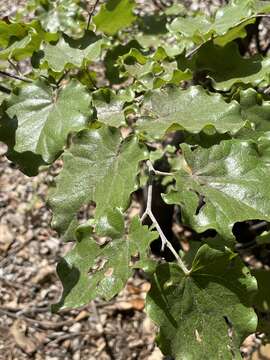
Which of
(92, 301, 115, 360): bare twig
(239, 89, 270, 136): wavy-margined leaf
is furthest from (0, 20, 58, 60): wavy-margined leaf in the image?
(92, 301, 115, 360): bare twig

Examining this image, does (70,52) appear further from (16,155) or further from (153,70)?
(16,155)

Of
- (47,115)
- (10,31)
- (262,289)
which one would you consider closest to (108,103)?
(47,115)

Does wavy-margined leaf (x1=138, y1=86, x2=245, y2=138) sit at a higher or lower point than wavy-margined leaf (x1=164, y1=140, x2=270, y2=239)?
higher

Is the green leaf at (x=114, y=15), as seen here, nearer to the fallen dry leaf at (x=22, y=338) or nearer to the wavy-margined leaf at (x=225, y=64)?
the wavy-margined leaf at (x=225, y=64)

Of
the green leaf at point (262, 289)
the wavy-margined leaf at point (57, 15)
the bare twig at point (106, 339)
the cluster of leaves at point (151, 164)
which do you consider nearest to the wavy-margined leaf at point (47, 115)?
the cluster of leaves at point (151, 164)

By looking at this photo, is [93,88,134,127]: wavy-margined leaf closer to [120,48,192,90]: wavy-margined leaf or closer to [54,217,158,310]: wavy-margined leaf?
[120,48,192,90]: wavy-margined leaf

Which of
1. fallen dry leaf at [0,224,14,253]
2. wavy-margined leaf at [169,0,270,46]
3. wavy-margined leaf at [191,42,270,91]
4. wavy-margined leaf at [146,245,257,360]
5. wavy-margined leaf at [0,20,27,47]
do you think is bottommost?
fallen dry leaf at [0,224,14,253]

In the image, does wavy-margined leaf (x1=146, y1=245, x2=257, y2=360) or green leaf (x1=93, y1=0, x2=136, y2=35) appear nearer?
wavy-margined leaf (x1=146, y1=245, x2=257, y2=360)
